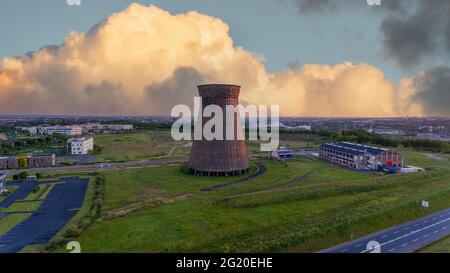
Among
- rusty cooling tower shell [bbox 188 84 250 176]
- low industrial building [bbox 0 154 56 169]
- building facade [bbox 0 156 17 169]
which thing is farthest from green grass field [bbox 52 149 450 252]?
building facade [bbox 0 156 17 169]

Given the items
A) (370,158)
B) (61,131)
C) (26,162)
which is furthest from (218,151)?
(61,131)

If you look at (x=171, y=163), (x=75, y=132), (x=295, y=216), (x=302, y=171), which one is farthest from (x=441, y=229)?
(x=75, y=132)

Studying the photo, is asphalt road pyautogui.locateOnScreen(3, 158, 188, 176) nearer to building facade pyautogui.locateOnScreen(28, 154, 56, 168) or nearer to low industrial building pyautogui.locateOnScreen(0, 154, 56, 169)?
building facade pyautogui.locateOnScreen(28, 154, 56, 168)

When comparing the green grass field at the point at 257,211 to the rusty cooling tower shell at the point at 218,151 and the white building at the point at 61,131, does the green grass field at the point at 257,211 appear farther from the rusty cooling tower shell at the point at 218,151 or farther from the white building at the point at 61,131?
the white building at the point at 61,131

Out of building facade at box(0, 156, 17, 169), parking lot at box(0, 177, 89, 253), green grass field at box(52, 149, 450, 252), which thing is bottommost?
parking lot at box(0, 177, 89, 253)

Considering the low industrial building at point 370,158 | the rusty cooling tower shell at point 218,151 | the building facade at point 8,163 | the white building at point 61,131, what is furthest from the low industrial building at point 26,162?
the white building at point 61,131
